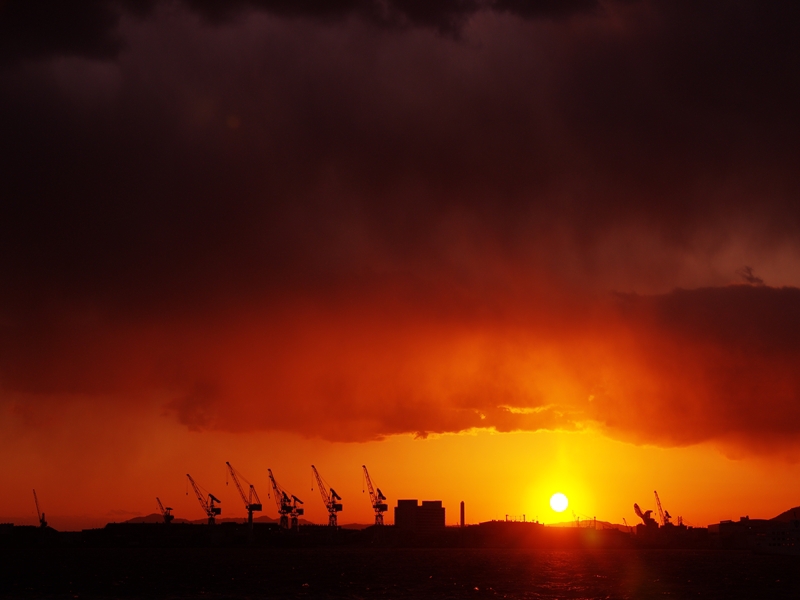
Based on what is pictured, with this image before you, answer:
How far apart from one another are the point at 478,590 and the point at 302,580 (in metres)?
43.1

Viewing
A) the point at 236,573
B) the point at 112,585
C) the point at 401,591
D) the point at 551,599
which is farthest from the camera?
the point at 236,573

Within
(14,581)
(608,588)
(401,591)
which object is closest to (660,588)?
(608,588)

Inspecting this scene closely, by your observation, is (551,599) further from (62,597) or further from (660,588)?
(62,597)

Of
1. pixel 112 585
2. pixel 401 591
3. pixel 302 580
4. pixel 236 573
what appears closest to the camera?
pixel 401 591

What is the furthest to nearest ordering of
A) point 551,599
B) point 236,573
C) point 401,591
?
point 236,573
point 401,591
point 551,599

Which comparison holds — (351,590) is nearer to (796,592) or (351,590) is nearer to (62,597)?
(62,597)

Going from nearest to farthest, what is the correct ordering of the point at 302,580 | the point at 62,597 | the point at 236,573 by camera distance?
1. the point at 62,597
2. the point at 302,580
3. the point at 236,573

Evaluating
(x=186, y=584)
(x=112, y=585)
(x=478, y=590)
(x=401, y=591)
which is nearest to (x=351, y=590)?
(x=401, y=591)

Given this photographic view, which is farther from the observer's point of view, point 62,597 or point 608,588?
point 608,588

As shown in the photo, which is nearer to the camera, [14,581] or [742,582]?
[14,581]

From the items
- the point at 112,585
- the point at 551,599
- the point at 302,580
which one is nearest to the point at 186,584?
the point at 112,585

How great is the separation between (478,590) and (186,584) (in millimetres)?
58280

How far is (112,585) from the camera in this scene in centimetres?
15100

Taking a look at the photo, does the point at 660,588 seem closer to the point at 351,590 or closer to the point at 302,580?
the point at 351,590
